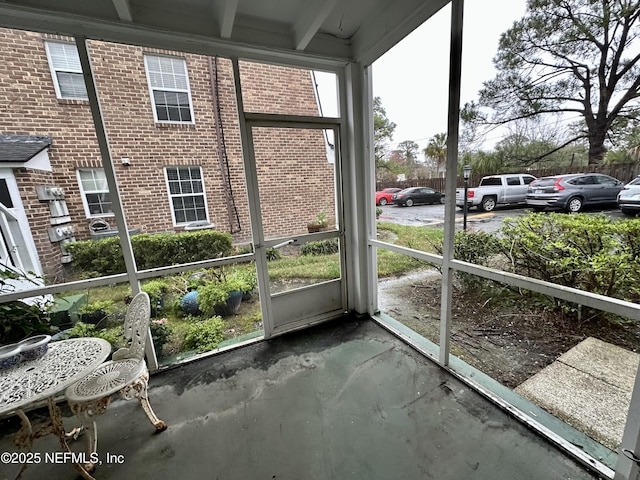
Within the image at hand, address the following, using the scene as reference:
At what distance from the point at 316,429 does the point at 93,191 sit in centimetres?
253

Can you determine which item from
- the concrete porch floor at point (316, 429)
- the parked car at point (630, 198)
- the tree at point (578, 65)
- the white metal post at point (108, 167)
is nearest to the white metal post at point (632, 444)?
the concrete porch floor at point (316, 429)

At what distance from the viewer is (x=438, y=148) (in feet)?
6.45

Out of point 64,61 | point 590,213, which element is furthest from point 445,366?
point 64,61

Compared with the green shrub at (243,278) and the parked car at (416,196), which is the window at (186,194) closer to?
the green shrub at (243,278)

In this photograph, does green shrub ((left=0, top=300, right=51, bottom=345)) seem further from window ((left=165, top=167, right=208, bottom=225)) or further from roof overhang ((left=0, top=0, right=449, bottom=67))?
roof overhang ((left=0, top=0, right=449, bottom=67))

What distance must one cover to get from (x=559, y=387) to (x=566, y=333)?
0.37 meters

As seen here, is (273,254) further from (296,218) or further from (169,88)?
(169,88)

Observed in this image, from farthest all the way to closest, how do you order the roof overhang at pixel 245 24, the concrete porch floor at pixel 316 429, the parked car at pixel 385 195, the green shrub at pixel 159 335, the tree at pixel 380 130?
the parked car at pixel 385 195
the tree at pixel 380 130
the green shrub at pixel 159 335
the roof overhang at pixel 245 24
the concrete porch floor at pixel 316 429

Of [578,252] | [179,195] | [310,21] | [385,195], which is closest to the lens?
[578,252]

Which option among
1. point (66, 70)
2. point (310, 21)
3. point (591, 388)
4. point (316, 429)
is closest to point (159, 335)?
point (316, 429)

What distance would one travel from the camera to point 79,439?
5.56 ft

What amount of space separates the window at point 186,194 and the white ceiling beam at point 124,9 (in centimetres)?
111

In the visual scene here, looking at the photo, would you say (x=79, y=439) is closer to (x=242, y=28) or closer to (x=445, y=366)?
(x=445, y=366)

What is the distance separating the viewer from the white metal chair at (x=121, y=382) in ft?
4.80
